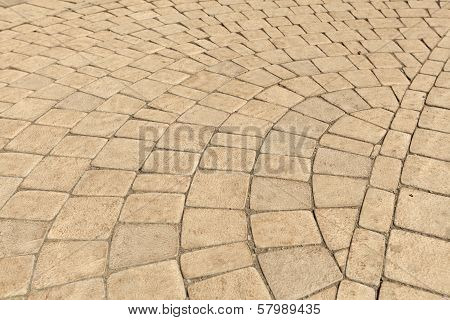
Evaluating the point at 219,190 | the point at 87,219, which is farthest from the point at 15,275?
the point at 219,190

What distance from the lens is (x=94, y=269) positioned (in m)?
2.29

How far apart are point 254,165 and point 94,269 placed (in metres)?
1.32

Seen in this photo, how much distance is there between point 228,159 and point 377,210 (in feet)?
3.61

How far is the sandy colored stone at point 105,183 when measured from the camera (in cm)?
278

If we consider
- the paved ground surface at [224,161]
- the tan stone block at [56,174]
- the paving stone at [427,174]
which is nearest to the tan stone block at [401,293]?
the paved ground surface at [224,161]

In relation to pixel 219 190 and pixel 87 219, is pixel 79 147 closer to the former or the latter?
pixel 87 219

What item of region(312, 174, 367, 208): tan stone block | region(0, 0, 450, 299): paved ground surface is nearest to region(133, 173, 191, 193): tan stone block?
region(0, 0, 450, 299): paved ground surface

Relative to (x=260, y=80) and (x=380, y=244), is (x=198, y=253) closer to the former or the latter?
(x=380, y=244)

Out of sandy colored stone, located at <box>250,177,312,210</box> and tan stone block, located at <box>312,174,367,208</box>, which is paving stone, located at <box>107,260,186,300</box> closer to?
sandy colored stone, located at <box>250,177,312,210</box>

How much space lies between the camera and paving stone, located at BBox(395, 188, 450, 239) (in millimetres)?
2494

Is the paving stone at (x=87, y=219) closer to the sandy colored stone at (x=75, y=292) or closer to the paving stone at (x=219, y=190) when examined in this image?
the sandy colored stone at (x=75, y=292)

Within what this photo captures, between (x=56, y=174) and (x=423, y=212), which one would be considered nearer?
(x=423, y=212)

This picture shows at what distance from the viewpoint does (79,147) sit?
3170 millimetres

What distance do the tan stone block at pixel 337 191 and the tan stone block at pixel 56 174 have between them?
1672 mm
